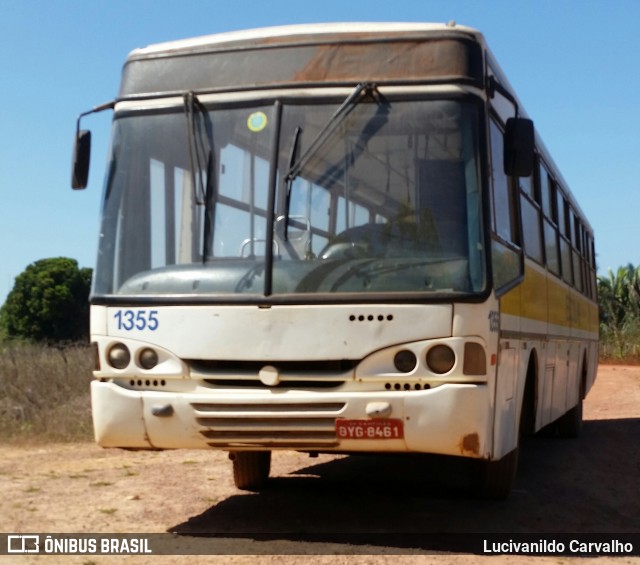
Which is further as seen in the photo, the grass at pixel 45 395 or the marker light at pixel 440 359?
the grass at pixel 45 395

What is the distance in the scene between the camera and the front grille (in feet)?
22.8

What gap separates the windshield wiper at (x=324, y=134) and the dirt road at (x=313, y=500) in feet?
7.31

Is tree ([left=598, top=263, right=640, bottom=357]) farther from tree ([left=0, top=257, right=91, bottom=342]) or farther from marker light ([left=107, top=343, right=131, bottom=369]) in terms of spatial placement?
marker light ([left=107, top=343, right=131, bottom=369])

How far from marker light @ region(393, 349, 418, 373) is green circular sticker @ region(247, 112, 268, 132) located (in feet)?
5.82

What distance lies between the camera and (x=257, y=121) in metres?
7.45


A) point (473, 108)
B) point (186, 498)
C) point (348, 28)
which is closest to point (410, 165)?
point (473, 108)

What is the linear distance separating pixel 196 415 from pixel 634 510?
3.97 meters

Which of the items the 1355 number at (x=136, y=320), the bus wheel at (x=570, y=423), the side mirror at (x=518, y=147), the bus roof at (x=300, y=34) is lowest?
the bus wheel at (x=570, y=423)

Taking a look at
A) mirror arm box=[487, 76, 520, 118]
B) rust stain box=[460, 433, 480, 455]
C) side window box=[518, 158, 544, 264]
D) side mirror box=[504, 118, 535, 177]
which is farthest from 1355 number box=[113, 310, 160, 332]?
side window box=[518, 158, 544, 264]

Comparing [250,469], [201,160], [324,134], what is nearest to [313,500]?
[250,469]

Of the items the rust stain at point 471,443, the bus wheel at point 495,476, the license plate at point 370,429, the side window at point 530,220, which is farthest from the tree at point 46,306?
the rust stain at point 471,443

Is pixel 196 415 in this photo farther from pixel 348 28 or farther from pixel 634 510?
pixel 634 510

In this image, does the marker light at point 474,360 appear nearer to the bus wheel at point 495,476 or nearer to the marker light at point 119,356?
the bus wheel at point 495,476

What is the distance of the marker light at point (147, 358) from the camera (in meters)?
7.25
